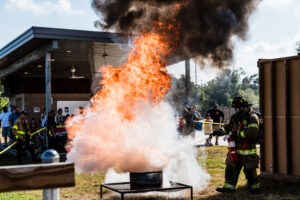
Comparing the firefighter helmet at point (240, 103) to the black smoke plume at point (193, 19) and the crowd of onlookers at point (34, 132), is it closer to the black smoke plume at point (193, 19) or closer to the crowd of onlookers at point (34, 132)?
the black smoke plume at point (193, 19)

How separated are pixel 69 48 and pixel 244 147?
381 inches

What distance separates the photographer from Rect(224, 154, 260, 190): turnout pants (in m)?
7.00

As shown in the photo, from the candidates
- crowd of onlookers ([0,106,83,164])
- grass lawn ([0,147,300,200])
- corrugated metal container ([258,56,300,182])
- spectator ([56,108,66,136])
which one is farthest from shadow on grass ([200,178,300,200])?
spectator ([56,108,66,136])

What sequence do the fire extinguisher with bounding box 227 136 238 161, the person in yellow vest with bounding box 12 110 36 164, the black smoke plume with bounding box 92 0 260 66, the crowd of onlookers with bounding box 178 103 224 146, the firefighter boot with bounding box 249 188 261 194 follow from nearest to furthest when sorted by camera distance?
the firefighter boot with bounding box 249 188 261 194 → the fire extinguisher with bounding box 227 136 238 161 → the black smoke plume with bounding box 92 0 260 66 → the person in yellow vest with bounding box 12 110 36 164 → the crowd of onlookers with bounding box 178 103 224 146

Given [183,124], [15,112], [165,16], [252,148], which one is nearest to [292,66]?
[252,148]

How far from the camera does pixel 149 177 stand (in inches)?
240

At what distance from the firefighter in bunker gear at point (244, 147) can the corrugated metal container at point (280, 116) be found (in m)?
1.41

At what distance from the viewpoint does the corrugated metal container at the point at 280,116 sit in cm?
798

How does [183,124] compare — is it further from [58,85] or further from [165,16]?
[58,85]

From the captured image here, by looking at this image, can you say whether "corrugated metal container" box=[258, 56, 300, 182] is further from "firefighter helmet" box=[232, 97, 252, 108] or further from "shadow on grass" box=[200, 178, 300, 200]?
"firefighter helmet" box=[232, 97, 252, 108]

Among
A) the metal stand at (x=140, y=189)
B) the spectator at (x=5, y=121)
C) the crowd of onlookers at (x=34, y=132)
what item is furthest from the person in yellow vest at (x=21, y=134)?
the metal stand at (x=140, y=189)

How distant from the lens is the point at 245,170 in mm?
7051

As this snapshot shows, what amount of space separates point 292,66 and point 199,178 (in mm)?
3292

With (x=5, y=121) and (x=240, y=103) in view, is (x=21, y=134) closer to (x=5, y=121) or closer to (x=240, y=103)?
(x=5, y=121)
